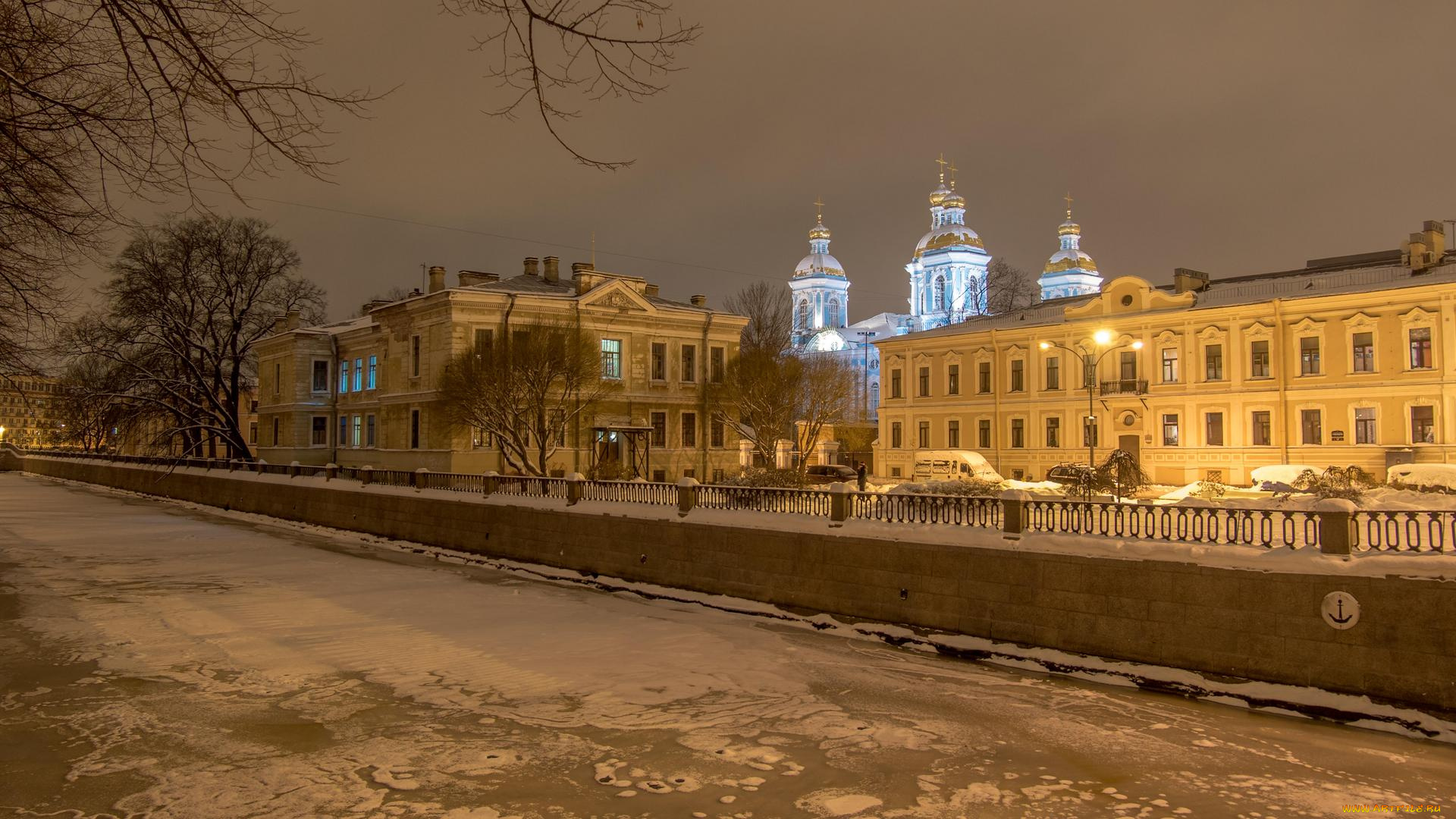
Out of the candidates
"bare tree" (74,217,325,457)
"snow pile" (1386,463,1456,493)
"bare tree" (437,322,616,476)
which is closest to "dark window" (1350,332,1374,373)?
"snow pile" (1386,463,1456,493)

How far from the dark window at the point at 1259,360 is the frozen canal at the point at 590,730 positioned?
1145 inches

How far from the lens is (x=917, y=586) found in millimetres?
14836

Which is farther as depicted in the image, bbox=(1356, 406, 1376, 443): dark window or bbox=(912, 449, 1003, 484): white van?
bbox=(912, 449, 1003, 484): white van

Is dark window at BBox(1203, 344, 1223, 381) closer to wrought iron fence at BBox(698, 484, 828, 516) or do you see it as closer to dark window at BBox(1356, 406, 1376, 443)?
dark window at BBox(1356, 406, 1376, 443)

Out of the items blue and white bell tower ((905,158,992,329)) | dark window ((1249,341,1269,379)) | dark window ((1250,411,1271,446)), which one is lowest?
dark window ((1250,411,1271,446))

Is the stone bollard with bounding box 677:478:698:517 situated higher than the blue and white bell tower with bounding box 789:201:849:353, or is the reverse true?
the blue and white bell tower with bounding box 789:201:849:353

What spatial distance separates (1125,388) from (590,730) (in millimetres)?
35541

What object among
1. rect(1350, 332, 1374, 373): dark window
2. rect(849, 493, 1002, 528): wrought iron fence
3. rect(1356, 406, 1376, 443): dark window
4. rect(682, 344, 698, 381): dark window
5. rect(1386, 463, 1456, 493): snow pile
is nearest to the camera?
rect(849, 493, 1002, 528): wrought iron fence

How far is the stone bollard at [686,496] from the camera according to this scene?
19.3 meters

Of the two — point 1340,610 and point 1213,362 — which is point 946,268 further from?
point 1340,610

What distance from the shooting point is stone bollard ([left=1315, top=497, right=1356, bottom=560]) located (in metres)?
11.1

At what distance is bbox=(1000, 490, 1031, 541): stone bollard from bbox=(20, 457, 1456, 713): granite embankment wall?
9.2 inches

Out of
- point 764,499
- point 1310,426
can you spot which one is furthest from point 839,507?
point 1310,426

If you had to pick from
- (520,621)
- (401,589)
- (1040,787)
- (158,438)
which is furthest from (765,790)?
(158,438)
